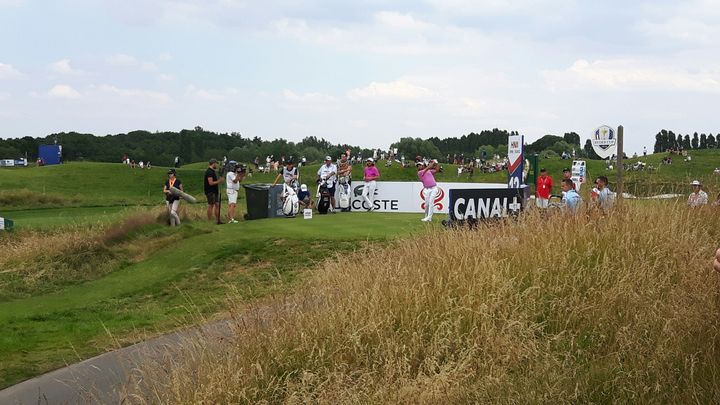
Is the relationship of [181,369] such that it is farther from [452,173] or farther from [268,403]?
[452,173]

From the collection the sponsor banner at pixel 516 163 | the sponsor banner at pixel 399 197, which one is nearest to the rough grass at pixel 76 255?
the sponsor banner at pixel 399 197

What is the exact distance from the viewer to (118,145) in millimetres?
161250

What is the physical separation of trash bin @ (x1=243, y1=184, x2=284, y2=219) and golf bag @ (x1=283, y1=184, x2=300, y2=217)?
Answer: 0.33 metres

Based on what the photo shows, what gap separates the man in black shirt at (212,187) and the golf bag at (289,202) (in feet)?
7.46

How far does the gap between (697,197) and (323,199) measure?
47.2 feet

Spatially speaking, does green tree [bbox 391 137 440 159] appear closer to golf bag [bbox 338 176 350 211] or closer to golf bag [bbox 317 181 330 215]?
golf bag [bbox 338 176 350 211]

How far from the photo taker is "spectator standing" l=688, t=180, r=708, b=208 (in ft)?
33.2

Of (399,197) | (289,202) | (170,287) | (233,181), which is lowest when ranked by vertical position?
(170,287)

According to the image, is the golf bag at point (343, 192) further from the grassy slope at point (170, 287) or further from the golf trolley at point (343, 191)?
the grassy slope at point (170, 287)

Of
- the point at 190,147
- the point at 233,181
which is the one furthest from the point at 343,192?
the point at 190,147

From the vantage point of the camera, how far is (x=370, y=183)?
25.1 m

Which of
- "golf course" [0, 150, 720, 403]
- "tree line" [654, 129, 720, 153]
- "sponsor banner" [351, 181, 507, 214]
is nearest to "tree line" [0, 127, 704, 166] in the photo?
"tree line" [654, 129, 720, 153]

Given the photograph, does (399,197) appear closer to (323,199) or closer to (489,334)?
(323,199)

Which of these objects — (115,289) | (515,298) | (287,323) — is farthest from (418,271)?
(115,289)
